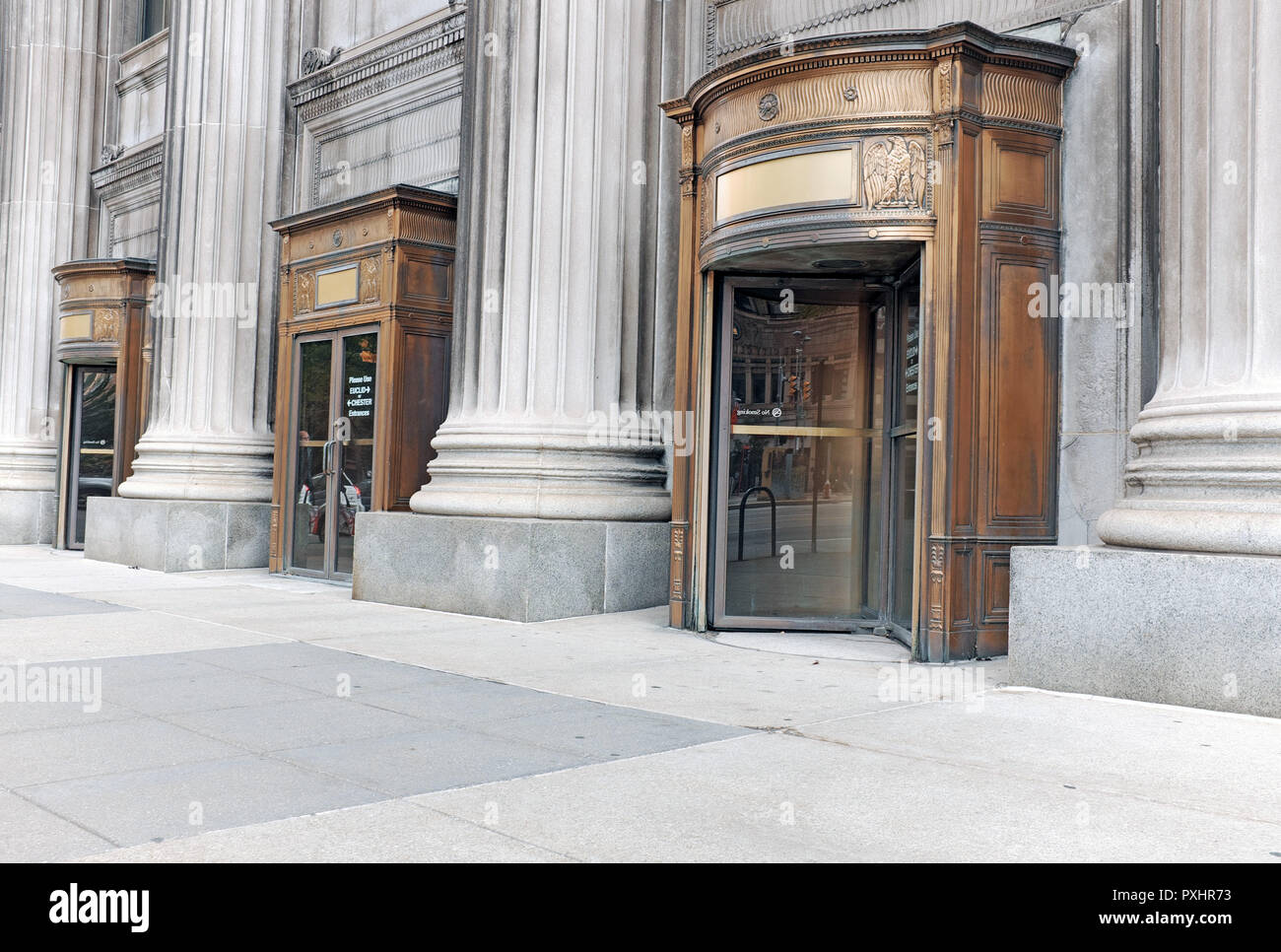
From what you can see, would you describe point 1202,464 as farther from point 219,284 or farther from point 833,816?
point 219,284

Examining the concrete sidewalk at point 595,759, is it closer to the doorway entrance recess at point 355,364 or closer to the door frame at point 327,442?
the doorway entrance recess at point 355,364

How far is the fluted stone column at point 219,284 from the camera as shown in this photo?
45.7 ft

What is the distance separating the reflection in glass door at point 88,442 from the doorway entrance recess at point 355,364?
15.8ft

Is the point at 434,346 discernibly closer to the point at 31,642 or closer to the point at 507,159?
the point at 507,159

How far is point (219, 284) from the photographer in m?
14.3

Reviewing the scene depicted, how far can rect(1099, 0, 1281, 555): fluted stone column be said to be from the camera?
5.97 m

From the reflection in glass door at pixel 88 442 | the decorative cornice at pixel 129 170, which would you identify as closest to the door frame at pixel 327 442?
the reflection in glass door at pixel 88 442

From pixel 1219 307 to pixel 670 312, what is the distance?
197 inches

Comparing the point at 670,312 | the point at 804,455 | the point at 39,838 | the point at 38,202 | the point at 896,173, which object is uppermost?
the point at 38,202

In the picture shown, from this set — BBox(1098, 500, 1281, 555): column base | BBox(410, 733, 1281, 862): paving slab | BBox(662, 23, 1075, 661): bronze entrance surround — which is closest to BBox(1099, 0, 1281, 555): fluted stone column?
BBox(1098, 500, 1281, 555): column base

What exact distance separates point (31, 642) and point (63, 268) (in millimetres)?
10535

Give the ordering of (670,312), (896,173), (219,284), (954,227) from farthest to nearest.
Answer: (219,284), (670,312), (896,173), (954,227)

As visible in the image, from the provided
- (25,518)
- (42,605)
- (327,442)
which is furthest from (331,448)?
(25,518)
